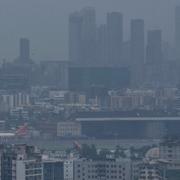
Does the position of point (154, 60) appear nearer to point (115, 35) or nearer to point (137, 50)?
point (137, 50)

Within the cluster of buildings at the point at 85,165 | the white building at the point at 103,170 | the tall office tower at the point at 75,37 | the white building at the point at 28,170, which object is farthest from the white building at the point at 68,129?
the white building at the point at 28,170

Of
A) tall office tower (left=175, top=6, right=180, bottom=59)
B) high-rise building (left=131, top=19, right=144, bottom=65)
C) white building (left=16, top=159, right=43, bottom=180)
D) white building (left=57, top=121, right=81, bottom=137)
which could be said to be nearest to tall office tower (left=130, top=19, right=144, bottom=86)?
high-rise building (left=131, top=19, right=144, bottom=65)

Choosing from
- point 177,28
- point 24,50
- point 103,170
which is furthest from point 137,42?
point 103,170

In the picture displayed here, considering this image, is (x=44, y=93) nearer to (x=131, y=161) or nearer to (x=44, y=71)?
(x=44, y=71)

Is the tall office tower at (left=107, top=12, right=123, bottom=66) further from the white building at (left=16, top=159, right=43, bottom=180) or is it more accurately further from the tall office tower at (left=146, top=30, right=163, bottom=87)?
the white building at (left=16, top=159, right=43, bottom=180)

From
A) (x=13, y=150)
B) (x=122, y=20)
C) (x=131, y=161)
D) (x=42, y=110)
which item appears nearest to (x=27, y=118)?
(x=42, y=110)

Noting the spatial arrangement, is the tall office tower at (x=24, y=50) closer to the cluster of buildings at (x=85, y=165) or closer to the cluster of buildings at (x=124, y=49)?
the cluster of buildings at (x=124, y=49)
